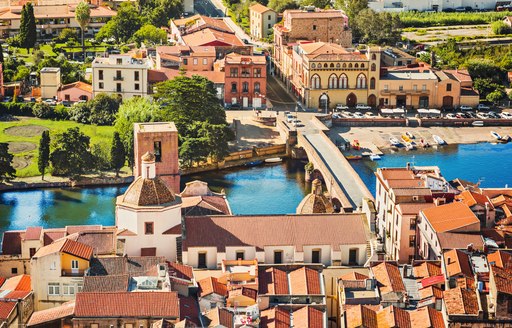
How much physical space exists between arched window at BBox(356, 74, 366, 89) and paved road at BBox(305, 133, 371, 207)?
36.8 ft

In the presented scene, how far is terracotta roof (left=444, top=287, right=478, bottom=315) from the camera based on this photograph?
47.3 meters

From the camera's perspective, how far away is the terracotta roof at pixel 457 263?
2007 inches

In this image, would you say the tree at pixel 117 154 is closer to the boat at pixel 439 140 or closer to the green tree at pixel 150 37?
the boat at pixel 439 140

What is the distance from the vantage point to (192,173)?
270ft

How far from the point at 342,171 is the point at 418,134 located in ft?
53.8

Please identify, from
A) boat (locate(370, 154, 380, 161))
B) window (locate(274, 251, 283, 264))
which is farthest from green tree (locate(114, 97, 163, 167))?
window (locate(274, 251, 283, 264))

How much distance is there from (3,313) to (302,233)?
15.3 meters

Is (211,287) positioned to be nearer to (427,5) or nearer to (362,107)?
(362,107)

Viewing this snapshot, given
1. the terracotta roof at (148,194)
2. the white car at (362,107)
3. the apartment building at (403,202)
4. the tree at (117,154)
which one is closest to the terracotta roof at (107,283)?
the terracotta roof at (148,194)

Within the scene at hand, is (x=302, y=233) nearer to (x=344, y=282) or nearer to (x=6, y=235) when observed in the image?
(x=344, y=282)

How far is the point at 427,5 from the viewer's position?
477 feet

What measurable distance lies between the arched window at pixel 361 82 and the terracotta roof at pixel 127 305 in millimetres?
54250

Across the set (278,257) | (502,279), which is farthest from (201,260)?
(502,279)

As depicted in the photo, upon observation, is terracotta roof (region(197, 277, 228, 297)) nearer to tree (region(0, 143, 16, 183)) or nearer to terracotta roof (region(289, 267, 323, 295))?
terracotta roof (region(289, 267, 323, 295))
